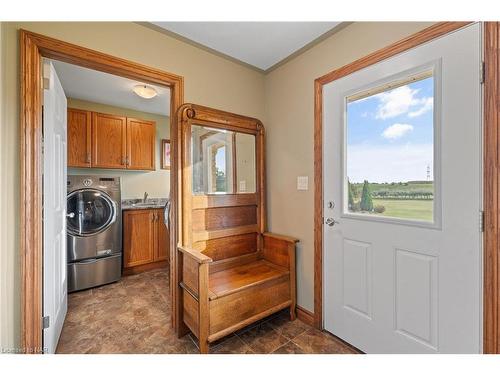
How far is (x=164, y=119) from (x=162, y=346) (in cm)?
329

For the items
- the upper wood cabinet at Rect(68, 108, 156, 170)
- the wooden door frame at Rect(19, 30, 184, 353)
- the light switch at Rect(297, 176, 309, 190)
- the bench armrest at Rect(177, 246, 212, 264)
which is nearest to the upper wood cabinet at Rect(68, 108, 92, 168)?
the upper wood cabinet at Rect(68, 108, 156, 170)

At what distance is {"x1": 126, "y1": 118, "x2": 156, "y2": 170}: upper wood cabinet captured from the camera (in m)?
3.25

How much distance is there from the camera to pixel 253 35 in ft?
5.76

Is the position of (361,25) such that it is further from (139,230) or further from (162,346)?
(139,230)

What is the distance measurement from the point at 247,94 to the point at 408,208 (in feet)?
5.46

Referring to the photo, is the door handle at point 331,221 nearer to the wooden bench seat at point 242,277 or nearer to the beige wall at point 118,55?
the wooden bench seat at point 242,277

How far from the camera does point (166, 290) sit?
8.42ft

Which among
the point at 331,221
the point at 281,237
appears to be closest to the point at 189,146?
the point at 281,237

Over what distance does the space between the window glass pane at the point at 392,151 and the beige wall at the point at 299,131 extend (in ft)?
1.08

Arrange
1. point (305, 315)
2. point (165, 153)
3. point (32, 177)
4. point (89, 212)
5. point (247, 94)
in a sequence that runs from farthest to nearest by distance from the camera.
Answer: point (165, 153), point (89, 212), point (247, 94), point (305, 315), point (32, 177)

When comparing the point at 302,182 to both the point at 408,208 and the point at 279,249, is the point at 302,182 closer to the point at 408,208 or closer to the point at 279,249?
the point at 279,249

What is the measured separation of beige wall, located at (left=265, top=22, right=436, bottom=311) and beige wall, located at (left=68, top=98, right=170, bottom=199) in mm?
2238

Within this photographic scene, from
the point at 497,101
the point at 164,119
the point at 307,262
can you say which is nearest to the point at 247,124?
the point at 307,262

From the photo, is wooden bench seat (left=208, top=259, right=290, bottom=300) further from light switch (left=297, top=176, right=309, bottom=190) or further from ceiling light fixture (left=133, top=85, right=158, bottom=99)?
ceiling light fixture (left=133, top=85, right=158, bottom=99)
